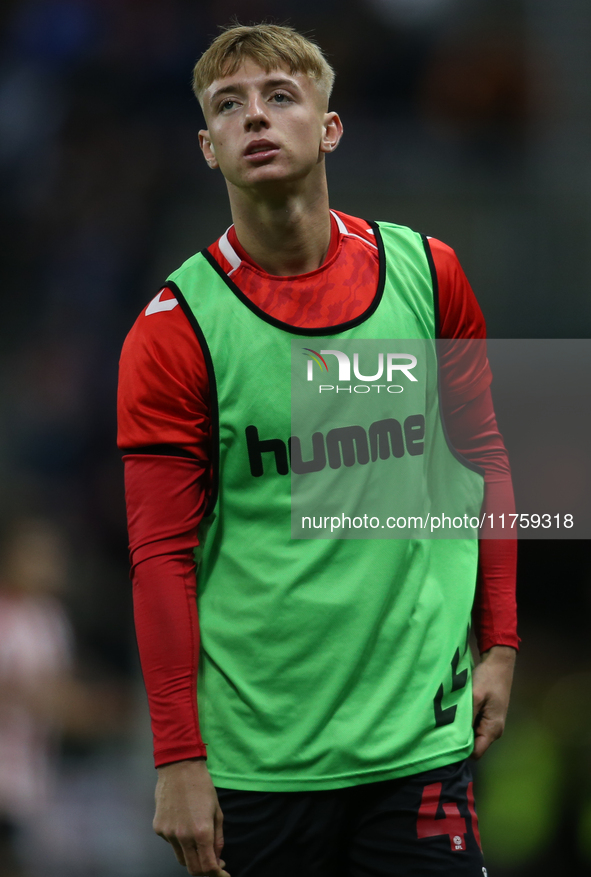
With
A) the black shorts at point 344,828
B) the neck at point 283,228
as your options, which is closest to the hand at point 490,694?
the black shorts at point 344,828

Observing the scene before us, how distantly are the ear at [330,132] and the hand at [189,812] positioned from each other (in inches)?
47.0

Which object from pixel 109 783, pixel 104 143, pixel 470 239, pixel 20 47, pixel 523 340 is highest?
pixel 20 47

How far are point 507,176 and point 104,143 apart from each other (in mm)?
2330

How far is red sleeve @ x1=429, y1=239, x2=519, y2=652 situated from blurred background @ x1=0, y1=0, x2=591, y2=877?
222 centimetres

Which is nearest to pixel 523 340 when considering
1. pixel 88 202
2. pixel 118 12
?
pixel 88 202

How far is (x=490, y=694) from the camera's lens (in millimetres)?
1988

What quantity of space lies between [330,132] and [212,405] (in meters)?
0.63

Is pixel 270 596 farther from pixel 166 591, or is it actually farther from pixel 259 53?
pixel 259 53

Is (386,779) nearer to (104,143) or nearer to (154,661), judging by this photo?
(154,661)

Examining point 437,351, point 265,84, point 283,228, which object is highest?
point 265,84

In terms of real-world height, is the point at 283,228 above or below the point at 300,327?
above

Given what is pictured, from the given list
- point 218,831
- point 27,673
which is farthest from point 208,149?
point 27,673

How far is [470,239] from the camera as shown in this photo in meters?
5.11

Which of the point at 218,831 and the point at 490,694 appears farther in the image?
the point at 490,694
